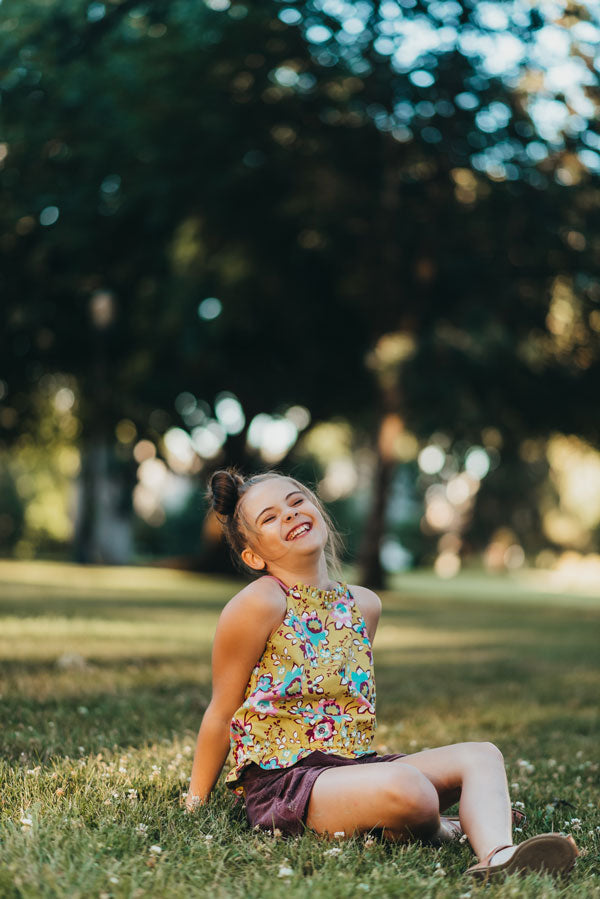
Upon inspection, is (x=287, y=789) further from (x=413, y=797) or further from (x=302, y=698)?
(x=413, y=797)

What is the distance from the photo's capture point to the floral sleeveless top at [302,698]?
12.0ft

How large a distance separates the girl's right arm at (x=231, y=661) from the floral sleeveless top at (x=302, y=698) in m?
0.04

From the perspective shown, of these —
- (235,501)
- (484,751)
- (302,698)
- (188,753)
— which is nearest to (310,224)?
(188,753)

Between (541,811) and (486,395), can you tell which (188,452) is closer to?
(486,395)

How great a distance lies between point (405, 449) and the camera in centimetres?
2261

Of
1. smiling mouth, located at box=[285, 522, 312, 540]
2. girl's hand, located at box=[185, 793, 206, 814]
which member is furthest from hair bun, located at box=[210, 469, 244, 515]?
girl's hand, located at box=[185, 793, 206, 814]

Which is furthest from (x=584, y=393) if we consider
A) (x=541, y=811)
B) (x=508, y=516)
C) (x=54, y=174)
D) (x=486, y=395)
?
(x=508, y=516)

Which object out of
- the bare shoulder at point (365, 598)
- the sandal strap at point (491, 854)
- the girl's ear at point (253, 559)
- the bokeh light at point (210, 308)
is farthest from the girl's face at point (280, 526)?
the bokeh light at point (210, 308)

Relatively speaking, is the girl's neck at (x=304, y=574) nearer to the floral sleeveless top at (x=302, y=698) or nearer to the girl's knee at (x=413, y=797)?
the floral sleeveless top at (x=302, y=698)

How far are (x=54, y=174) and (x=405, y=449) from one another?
9.19m

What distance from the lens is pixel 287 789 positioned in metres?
3.54

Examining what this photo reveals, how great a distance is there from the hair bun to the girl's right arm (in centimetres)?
38

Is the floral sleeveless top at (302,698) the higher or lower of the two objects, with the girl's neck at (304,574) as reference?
lower

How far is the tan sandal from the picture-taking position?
3.08 m
